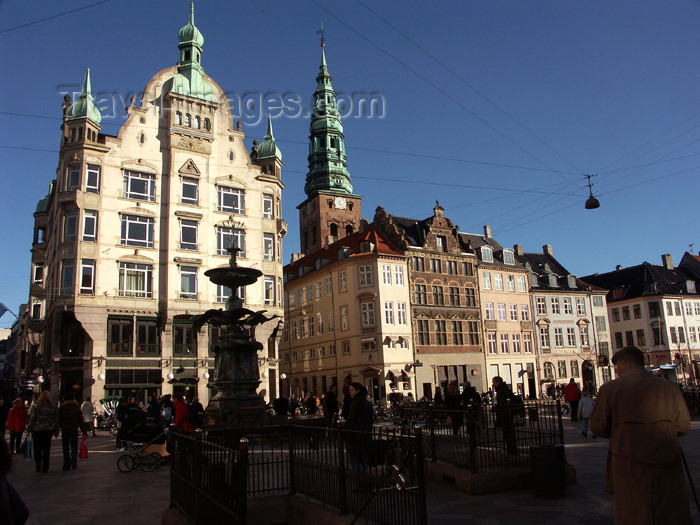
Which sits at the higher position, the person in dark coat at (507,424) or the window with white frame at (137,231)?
the window with white frame at (137,231)

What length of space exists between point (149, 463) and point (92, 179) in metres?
26.2

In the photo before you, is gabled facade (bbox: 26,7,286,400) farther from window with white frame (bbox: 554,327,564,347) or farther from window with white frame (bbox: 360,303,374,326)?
window with white frame (bbox: 554,327,564,347)

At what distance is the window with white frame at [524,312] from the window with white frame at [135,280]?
122 feet

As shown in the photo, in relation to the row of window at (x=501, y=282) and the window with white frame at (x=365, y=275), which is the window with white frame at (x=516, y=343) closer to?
the row of window at (x=501, y=282)

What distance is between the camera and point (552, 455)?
8609 mm

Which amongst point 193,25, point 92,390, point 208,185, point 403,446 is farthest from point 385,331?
point 403,446

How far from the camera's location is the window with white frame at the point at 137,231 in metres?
36.2

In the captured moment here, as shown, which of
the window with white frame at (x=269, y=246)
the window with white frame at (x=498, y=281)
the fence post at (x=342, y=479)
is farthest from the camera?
the window with white frame at (x=498, y=281)

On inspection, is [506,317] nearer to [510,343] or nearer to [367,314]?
[510,343]

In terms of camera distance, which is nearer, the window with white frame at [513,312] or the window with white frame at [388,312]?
the window with white frame at [388,312]

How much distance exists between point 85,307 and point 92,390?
4.81 metres

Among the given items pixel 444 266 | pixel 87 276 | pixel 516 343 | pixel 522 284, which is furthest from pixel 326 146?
pixel 87 276

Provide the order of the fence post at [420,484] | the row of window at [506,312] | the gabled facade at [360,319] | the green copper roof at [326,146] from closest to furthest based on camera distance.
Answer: the fence post at [420,484] → the gabled facade at [360,319] → the row of window at [506,312] → the green copper roof at [326,146]

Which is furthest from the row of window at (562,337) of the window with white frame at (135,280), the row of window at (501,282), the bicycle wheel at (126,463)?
the bicycle wheel at (126,463)
